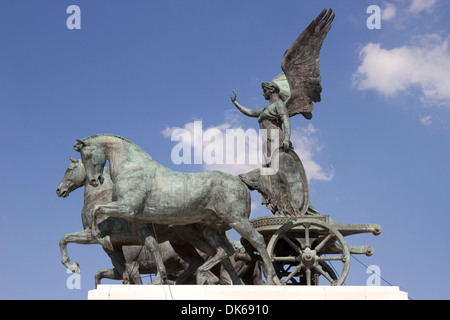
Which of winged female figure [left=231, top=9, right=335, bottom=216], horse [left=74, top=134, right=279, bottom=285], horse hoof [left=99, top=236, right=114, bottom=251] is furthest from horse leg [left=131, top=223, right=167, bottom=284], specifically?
winged female figure [left=231, top=9, right=335, bottom=216]

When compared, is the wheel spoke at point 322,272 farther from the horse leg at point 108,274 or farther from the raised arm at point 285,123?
the horse leg at point 108,274

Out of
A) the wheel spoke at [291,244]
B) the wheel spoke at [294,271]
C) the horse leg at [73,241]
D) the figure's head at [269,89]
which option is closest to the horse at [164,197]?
the horse leg at [73,241]

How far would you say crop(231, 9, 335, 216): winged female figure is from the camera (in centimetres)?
1105

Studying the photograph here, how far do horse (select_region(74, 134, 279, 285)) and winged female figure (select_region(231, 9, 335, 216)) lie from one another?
917 millimetres

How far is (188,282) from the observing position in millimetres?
12195

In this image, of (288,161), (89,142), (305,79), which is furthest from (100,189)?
(305,79)

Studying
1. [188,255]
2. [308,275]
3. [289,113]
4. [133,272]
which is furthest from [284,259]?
[289,113]

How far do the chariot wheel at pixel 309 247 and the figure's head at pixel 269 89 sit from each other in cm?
257

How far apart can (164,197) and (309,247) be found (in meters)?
2.55

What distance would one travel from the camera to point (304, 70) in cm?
1273

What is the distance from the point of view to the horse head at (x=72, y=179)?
1169 cm
